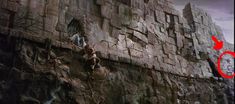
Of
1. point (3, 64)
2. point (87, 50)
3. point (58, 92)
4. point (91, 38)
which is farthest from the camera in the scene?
point (91, 38)

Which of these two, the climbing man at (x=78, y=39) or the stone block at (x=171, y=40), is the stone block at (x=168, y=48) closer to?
the stone block at (x=171, y=40)

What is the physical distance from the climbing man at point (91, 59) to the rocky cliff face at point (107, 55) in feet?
0.44

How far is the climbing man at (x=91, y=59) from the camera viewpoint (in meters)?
6.59

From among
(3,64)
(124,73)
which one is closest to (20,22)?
(3,64)

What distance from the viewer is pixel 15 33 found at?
18.9ft

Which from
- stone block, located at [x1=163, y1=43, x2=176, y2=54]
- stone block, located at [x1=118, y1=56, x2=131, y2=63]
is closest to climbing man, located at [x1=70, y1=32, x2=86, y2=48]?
stone block, located at [x1=118, y1=56, x2=131, y2=63]

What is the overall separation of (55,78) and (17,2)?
1.85 meters

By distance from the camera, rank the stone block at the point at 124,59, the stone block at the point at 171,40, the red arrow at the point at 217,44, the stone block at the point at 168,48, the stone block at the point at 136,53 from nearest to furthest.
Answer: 1. the stone block at the point at 124,59
2. the stone block at the point at 136,53
3. the stone block at the point at 168,48
4. the stone block at the point at 171,40
5. the red arrow at the point at 217,44

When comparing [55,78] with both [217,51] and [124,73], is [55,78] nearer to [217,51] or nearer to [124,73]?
[124,73]

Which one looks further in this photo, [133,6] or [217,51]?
[217,51]

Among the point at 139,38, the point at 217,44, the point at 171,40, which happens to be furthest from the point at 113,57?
the point at 217,44

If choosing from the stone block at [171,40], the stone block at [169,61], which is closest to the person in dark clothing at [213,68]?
the stone block at [171,40]

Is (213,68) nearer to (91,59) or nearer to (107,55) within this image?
(107,55)

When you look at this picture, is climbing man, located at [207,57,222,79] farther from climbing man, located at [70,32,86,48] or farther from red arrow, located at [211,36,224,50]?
climbing man, located at [70,32,86,48]
